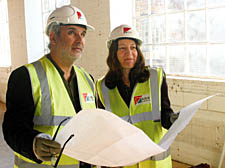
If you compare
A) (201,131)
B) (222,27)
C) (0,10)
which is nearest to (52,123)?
(201,131)

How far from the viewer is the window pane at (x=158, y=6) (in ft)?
15.1

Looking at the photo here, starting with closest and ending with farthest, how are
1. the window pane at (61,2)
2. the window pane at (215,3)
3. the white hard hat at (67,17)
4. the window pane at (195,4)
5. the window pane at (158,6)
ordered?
the white hard hat at (67,17)
the window pane at (215,3)
the window pane at (195,4)
the window pane at (158,6)
the window pane at (61,2)

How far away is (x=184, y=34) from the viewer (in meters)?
4.31

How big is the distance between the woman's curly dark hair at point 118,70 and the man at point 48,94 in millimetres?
526

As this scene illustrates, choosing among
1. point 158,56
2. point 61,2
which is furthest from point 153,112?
point 61,2

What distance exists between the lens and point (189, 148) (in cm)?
408

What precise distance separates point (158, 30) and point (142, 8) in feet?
1.77

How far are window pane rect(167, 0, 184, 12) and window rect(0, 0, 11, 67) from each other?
21.2 ft

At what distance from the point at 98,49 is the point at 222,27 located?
2.23 metres

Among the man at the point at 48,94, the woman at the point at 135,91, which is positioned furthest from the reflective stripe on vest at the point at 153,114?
the man at the point at 48,94

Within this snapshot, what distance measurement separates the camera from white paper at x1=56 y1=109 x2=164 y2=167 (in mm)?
1138

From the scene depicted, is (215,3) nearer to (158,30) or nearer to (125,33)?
(158,30)

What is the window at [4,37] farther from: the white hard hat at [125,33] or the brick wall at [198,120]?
the white hard hat at [125,33]

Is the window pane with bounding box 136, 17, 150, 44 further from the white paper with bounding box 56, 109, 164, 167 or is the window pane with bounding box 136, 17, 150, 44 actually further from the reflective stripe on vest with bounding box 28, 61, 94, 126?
the white paper with bounding box 56, 109, 164, 167
